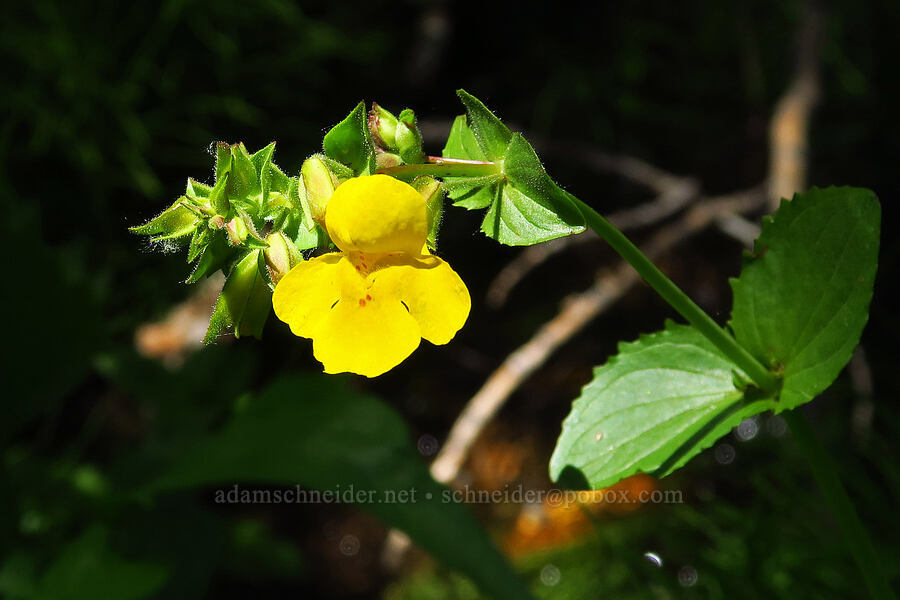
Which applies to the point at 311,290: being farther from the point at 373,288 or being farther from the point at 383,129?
the point at 383,129

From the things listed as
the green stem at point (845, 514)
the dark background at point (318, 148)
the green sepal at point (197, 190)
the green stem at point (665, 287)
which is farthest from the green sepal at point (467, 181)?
the dark background at point (318, 148)

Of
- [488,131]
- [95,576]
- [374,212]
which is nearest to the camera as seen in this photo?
[374,212]

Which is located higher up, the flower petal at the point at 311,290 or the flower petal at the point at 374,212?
the flower petal at the point at 374,212

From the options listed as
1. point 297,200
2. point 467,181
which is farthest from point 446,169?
point 297,200

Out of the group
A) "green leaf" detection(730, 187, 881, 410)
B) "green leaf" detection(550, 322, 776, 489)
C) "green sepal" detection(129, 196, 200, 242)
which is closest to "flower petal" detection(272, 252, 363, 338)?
"green sepal" detection(129, 196, 200, 242)

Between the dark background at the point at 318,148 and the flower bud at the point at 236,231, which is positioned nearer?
the flower bud at the point at 236,231

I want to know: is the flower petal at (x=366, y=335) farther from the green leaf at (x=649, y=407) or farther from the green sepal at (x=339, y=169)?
the green leaf at (x=649, y=407)
